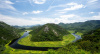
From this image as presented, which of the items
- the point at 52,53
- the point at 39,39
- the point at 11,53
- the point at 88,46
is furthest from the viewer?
the point at 39,39

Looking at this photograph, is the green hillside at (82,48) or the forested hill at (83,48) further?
the forested hill at (83,48)

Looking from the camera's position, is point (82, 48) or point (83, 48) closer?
point (82, 48)

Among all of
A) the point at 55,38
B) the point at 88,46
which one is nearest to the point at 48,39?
the point at 55,38

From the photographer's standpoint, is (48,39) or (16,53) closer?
(16,53)

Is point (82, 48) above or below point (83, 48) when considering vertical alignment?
above

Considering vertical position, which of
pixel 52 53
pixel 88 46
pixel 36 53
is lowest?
pixel 36 53

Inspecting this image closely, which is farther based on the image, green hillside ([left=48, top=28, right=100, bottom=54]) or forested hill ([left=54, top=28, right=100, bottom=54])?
forested hill ([left=54, top=28, right=100, bottom=54])

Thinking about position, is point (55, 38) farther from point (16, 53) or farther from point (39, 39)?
point (16, 53)

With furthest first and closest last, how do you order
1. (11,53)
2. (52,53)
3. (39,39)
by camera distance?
1. (39,39)
2. (11,53)
3. (52,53)

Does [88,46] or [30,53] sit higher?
[88,46]
